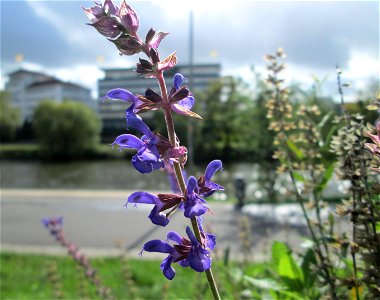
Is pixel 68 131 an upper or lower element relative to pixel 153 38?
lower

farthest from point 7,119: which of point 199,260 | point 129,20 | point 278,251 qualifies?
point 199,260

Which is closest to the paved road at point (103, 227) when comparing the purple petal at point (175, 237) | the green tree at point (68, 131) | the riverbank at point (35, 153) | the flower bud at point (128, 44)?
the purple petal at point (175, 237)

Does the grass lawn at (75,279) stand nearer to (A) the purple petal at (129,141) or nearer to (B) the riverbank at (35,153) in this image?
(A) the purple petal at (129,141)

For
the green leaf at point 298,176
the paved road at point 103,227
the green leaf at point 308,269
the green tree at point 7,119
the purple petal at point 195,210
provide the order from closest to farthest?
the purple petal at point 195,210 < the green leaf at point 308,269 < the green leaf at point 298,176 < the paved road at point 103,227 < the green tree at point 7,119

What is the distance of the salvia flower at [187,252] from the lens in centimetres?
91

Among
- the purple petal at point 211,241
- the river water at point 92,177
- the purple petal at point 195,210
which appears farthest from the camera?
the river water at point 92,177

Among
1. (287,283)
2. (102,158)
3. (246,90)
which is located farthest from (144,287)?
(102,158)

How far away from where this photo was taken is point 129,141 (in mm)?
1026

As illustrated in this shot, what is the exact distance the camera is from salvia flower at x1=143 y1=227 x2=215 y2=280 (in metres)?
0.91

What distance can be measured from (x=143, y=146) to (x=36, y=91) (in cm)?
7522

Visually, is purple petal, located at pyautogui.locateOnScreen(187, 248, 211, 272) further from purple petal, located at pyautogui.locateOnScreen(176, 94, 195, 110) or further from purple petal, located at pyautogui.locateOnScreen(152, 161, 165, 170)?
purple petal, located at pyautogui.locateOnScreen(176, 94, 195, 110)

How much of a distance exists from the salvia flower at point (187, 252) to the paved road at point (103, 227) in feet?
16.1

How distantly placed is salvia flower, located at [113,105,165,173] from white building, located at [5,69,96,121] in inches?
1807

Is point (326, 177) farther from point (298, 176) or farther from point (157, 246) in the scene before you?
point (157, 246)
